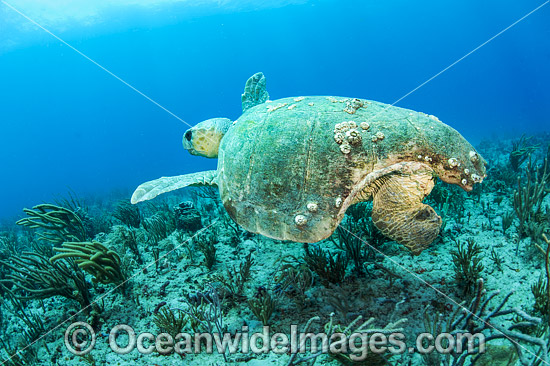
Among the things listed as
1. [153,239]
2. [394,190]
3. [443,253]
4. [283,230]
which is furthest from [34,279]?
[443,253]

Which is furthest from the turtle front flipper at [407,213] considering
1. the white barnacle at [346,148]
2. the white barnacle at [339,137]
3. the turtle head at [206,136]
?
the turtle head at [206,136]

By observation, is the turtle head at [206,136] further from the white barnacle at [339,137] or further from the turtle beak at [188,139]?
the white barnacle at [339,137]

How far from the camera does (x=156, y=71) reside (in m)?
92.9

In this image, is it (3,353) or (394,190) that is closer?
(394,190)

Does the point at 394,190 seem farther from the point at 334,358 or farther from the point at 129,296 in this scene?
the point at 129,296

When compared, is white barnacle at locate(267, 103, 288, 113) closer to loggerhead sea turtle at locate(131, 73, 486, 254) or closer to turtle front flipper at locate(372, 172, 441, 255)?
loggerhead sea turtle at locate(131, 73, 486, 254)

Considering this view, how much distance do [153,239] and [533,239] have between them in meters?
6.56

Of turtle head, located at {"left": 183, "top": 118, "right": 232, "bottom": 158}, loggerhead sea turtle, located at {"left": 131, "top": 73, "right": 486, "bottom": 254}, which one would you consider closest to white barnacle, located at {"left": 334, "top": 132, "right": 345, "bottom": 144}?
loggerhead sea turtle, located at {"left": 131, "top": 73, "right": 486, "bottom": 254}

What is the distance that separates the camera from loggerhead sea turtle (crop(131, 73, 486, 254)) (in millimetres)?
2678

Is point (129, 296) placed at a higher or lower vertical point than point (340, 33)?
lower

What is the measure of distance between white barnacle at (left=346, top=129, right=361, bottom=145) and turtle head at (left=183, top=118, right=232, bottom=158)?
2868 mm

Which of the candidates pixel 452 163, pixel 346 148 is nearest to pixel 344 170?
pixel 346 148

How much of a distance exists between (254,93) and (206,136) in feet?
5.22

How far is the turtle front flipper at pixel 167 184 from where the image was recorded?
3655mm
